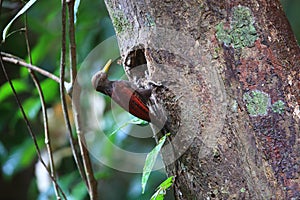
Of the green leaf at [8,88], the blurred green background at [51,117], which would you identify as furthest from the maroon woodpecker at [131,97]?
the green leaf at [8,88]

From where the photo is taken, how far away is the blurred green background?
1561 mm

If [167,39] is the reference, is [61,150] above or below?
below

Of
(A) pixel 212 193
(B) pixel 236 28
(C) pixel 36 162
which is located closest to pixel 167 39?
(B) pixel 236 28

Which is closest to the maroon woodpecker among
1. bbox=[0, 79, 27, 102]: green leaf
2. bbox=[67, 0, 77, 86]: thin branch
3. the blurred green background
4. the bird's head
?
the bird's head

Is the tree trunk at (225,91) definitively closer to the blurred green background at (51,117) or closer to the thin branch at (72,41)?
the thin branch at (72,41)

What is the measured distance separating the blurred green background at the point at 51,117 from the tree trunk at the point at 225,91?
2.64ft

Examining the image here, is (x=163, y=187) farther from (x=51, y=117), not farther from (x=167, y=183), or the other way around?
(x=51, y=117)

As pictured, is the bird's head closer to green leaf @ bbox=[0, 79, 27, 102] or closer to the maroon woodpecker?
the maroon woodpecker

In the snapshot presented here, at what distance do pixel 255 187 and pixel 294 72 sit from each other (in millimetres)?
144

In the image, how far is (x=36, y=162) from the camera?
2156 millimetres

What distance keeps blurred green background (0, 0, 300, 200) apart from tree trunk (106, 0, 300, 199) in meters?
0.81

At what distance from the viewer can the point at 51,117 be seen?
2020 mm

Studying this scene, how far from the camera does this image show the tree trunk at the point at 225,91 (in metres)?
0.57

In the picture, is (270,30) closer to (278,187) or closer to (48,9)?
(278,187)
